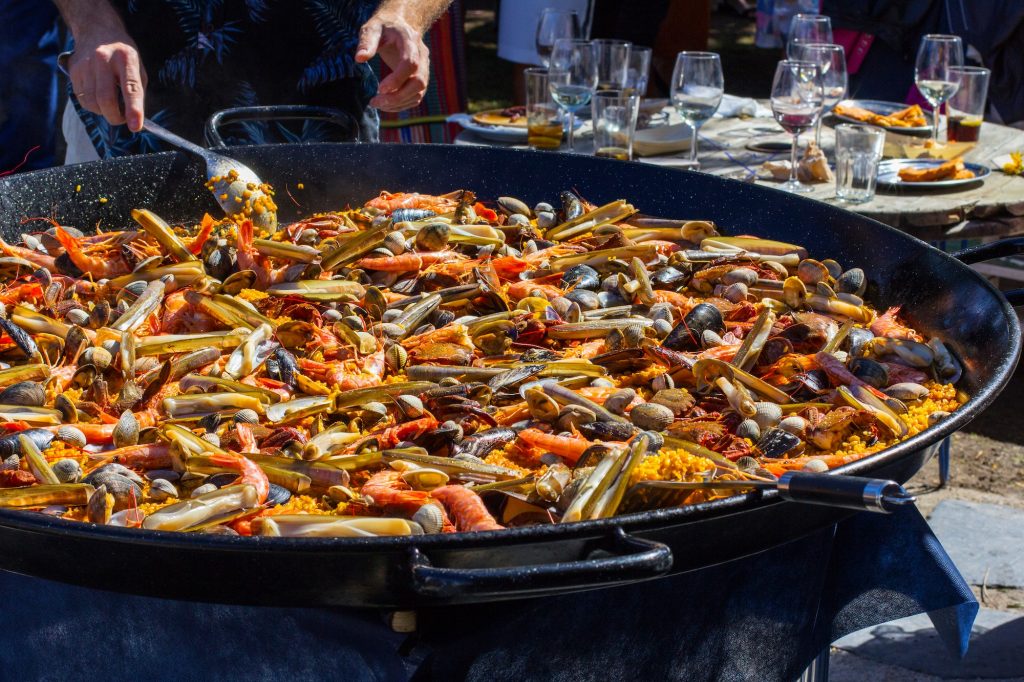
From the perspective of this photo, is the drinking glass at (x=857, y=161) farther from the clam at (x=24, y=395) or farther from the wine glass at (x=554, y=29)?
the clam at (x=24, y=395)

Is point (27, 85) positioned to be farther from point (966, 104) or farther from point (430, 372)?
point (966, 104)

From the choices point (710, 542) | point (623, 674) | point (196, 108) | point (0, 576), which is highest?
point (196, 108)

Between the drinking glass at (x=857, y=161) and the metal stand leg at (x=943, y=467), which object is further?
the metal stand leg at (x=943, y=467)

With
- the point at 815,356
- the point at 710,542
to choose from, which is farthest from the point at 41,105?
the point at 710,542

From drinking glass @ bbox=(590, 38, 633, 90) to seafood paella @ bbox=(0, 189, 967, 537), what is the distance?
176cm

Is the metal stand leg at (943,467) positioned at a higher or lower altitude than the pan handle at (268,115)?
lower

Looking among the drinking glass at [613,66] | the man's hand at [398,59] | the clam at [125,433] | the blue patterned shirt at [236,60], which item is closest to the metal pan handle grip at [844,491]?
the clam at [125,433]

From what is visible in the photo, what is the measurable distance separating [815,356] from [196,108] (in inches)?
91.1

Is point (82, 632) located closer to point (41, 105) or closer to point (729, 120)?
point (729, 120)

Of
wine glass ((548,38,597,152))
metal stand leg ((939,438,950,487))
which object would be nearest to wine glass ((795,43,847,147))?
wine glass ((548,38,597,152))

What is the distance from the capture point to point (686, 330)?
1.83 metres

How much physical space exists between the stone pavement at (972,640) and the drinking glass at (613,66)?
2.05 meters

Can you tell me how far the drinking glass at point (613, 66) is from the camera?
158 inches

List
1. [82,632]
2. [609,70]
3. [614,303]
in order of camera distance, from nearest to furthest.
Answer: [82,632] < [614,303] < [609,70]
